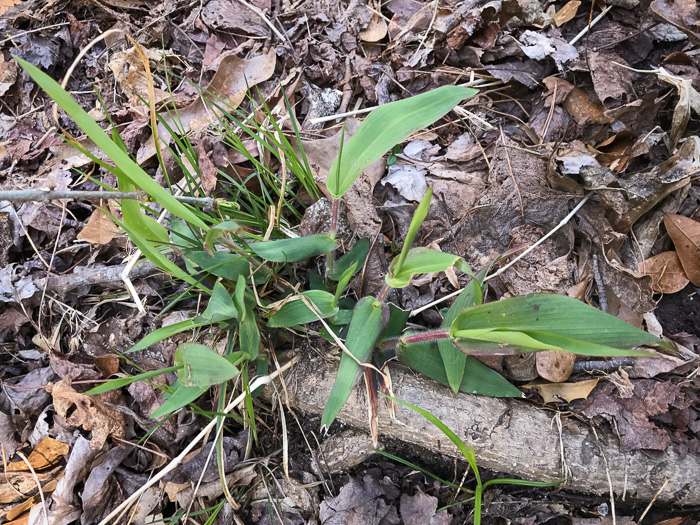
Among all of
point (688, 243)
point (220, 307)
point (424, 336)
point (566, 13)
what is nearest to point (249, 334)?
point (220, 307)

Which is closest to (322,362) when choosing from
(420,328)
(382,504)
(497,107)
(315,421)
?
(315,421)

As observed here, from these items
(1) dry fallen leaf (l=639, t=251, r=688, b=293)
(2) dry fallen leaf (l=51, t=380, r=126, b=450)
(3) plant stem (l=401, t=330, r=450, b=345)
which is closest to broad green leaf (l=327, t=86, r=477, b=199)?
(3) plant stem (l=401, t=330, r=450, b=345)

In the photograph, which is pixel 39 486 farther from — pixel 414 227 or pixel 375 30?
pixel 375 30

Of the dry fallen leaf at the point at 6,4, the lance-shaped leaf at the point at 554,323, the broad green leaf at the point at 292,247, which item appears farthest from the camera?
the dry fallen leaf at the point at 6,4

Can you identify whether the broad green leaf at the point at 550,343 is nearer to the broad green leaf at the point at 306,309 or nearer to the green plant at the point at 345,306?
the green plant at the point at 345,306

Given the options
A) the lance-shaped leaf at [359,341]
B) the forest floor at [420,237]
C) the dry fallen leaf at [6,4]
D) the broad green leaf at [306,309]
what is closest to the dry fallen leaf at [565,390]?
the forest floor at [420,237]

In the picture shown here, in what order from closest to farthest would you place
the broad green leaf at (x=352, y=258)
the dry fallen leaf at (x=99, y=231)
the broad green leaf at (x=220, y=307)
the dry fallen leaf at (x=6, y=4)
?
1. the broad green leaf at (x=220, y=307)
2. the broad green leaf at (x=352, y=258)
3. the dry fallen leaf at (x=99, y=231)
4. the dry fallen leaf at (x=6, y=4)

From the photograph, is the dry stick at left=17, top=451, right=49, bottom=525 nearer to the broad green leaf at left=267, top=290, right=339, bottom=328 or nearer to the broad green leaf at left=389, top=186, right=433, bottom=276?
the broad green leaf at left=267, top=290, right=339, bottom=328
